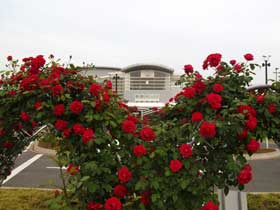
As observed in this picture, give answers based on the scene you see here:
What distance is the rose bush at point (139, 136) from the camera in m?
2.59

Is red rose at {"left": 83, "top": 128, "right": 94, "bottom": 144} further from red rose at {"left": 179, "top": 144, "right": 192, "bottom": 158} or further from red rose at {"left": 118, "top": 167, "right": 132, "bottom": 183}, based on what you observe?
red rose at {"left": 179, "top": 144, "right": 192, "bottom": 158}

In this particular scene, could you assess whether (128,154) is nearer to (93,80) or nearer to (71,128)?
(71,128)

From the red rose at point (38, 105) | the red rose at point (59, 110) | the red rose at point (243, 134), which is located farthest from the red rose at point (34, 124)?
the red rose at point (243, 134)

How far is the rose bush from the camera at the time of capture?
8.49 ft

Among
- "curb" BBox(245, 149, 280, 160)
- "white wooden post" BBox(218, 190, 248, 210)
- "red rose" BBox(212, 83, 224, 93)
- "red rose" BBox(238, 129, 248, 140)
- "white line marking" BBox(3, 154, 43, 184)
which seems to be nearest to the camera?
"red rose" BBox(238, 129, 248, 140)

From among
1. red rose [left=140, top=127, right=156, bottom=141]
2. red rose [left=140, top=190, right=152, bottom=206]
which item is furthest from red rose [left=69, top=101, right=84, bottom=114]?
red rose [left=140, top=190, right=152, bottom=206]

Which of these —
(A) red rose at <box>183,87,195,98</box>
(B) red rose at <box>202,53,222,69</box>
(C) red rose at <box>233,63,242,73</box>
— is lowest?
(A) red rose at <box>183,87,195,98</box>

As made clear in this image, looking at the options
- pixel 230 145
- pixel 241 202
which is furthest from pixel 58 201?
pixel 241 202

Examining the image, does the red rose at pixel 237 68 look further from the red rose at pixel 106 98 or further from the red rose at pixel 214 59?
the red rose at pixel 106 98

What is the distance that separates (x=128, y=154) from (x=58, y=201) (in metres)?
0.70

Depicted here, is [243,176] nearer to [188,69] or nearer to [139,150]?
[139,150]

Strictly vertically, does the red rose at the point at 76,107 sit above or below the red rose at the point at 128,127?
above

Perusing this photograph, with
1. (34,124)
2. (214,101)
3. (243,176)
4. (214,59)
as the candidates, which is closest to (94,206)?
(34,124)

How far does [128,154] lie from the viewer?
9.15ft
